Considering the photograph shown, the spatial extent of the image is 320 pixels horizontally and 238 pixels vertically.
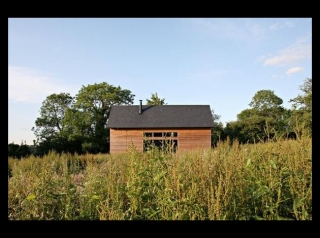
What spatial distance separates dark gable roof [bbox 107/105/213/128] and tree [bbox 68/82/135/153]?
2456 mm

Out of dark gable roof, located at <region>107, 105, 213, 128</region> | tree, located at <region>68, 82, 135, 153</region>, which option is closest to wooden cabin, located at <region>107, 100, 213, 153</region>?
dark gable roof, located at <region>107, 105, 213, 128</region>

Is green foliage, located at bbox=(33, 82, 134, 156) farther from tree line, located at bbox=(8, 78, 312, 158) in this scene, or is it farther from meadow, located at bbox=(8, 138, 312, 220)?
meadow, located at bbox=(8, 138, 312, 220)

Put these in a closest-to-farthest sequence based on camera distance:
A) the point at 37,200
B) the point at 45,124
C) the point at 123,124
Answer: the point at 37,200 → the point at 123,124 → the point at 45,124

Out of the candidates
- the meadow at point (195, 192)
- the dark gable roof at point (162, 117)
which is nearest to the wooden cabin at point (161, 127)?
the dark gable roof at point (162, 117)

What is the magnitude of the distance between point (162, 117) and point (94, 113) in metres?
9.03

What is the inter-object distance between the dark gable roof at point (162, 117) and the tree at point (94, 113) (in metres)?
2.46

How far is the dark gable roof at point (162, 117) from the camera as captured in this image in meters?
19.4

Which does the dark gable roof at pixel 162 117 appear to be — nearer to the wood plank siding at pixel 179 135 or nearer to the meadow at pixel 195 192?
the wood plank siding at pixel 179 135

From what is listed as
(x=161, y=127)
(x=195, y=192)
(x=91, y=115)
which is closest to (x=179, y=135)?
(x=161, y=127)

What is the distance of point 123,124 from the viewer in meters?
19.4

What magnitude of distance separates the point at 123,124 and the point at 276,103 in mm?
19473
